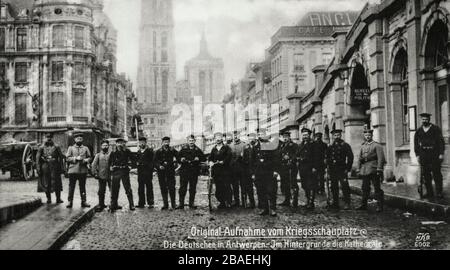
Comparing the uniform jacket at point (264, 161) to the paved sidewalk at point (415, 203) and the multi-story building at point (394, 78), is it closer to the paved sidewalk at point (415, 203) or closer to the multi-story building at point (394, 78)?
the paved sidewalk at point (415, 203)

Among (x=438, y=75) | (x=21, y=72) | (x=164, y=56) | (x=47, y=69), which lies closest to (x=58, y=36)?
(x=47, y=69)

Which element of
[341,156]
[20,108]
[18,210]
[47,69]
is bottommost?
[18,210]

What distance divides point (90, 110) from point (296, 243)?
130 feet

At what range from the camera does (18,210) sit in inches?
393

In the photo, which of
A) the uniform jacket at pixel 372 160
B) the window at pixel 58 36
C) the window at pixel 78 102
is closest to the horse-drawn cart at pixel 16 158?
the uniform jacket at pixel 372 160

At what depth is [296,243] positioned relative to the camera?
8.03 metres

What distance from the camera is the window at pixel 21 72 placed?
143ft

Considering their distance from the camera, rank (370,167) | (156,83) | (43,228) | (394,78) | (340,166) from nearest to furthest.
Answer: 1. (43,228)
2. (370,167)
3. (340,166)
4. (394,78)
5. (156,83)

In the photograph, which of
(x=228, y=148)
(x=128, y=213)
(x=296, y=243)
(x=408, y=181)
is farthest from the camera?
(x=408, y=181)

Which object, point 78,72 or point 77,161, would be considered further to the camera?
point 78,72

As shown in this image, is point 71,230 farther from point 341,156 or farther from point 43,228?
point 341,156

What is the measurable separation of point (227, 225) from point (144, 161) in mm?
4185
